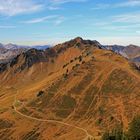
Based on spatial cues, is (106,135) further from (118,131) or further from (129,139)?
(129,139)

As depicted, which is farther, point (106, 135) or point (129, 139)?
point (106, 135)

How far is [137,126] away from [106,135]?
15686mm

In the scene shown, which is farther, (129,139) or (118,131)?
(118,131)

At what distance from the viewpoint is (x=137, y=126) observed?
151 m

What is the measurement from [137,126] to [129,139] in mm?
7860

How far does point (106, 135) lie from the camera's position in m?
160

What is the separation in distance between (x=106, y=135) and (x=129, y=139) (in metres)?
15.8

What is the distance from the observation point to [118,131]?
161m

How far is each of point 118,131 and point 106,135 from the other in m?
5.68

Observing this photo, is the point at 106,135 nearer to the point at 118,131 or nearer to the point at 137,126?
the point at 118,131

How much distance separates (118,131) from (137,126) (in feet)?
39.8

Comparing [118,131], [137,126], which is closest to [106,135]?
[118,131]
